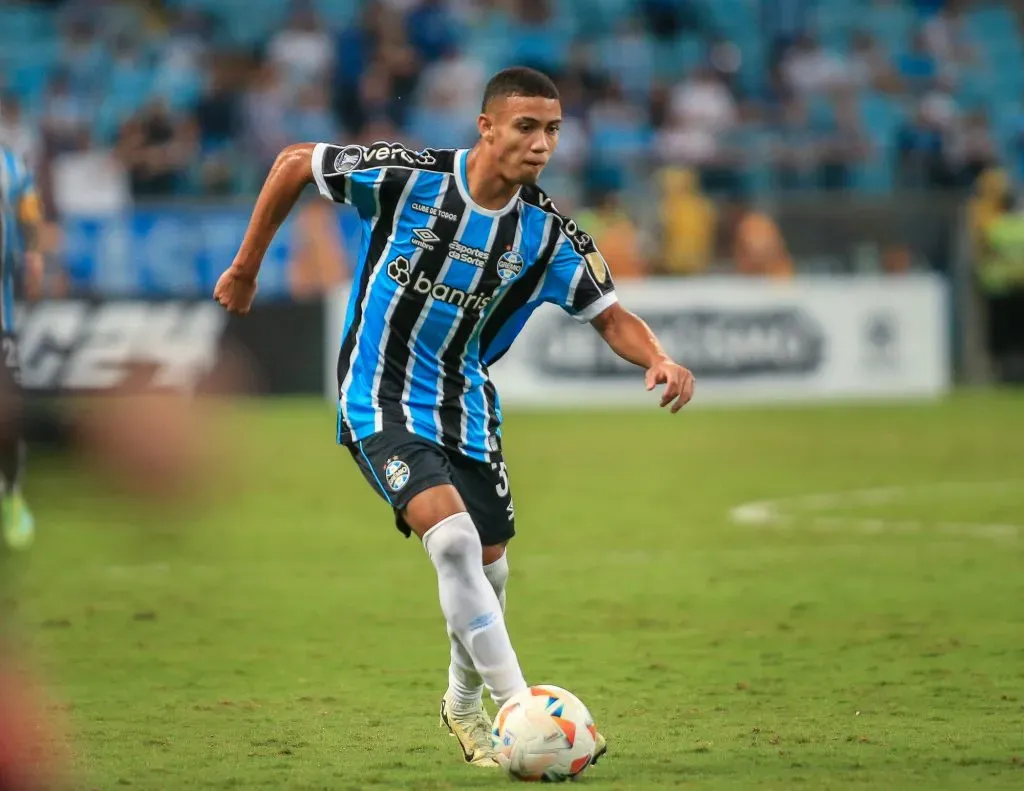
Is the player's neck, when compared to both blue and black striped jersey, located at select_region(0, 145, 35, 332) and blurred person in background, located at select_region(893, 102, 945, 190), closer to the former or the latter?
Result: blue and black striped jersey, located at select_region(0, 145, 35, 332)

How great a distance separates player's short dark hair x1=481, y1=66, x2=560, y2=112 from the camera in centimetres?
497

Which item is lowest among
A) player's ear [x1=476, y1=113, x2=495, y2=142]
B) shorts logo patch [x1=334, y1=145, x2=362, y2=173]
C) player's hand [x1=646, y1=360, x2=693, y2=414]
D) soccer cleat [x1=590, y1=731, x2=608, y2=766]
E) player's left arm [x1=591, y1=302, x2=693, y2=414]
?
soccer cleat [x1=590, y1=731, x2=608, y2=766]

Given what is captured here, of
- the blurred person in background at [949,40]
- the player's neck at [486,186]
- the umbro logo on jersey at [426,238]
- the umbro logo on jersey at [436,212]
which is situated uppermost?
the blurred person in background at [949,40]

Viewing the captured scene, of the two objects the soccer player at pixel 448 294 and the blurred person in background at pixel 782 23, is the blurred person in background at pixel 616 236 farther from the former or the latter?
the soccer player at pixel 448 294

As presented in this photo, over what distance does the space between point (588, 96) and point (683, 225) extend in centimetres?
242

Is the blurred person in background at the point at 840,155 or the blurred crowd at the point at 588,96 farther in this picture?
the blurred person in background at the point at 840,155

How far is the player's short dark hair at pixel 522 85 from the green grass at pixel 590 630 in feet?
4.43

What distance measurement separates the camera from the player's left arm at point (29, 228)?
905cm

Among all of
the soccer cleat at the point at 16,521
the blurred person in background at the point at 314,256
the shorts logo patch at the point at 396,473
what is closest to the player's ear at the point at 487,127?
the shorts logo patch at the point at 396,473

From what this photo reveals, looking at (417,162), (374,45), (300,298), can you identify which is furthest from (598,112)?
(417,162)

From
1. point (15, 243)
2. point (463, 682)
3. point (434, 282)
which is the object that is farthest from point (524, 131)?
point (15, 243)

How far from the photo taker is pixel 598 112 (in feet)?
71.7

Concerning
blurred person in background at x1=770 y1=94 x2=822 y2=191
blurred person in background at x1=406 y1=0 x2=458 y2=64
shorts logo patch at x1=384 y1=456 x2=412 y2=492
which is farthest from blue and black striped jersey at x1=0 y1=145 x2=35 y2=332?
blurred person in background at x1=770 y1=94 x2=822 y2=191

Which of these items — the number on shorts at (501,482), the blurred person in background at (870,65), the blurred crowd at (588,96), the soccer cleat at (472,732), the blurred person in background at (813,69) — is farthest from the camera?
the blurred person in background at (870,65)
